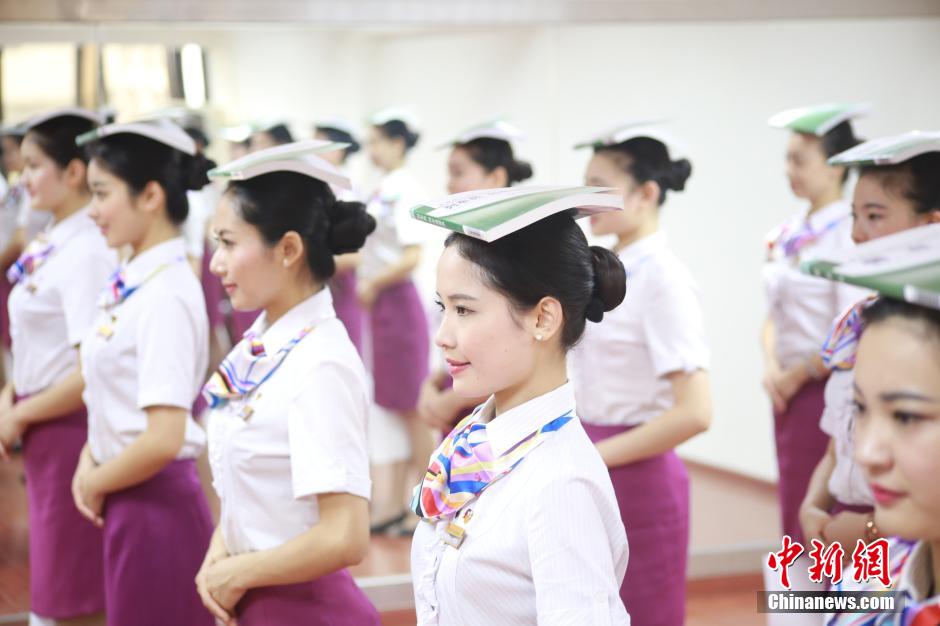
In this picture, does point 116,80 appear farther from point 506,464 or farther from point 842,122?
point 506,464

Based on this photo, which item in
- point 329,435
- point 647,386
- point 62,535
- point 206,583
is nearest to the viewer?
point 329,435

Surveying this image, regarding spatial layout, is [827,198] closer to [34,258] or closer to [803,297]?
[803,297]

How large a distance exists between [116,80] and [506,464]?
281 cm

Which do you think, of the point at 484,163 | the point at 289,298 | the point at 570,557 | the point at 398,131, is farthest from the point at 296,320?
the point at 398,131

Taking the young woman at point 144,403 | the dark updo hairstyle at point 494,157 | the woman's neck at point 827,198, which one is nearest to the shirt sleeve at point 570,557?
the young woman at point 144,403

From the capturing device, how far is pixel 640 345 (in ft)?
9.13

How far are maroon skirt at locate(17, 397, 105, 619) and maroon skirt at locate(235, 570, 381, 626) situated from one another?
1158 millimetres

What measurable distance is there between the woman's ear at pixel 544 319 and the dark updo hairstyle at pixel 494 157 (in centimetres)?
195

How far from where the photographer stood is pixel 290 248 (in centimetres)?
221

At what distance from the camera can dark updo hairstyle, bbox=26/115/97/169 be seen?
3.33m

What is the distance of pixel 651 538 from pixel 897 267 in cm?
168

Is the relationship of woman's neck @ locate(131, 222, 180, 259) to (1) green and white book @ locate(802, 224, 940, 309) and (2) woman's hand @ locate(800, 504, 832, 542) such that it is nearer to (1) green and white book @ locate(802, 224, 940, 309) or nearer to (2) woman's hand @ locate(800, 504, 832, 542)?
(2) woman's hand @ locate(800, 504, 832, 542)

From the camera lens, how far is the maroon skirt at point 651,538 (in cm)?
271

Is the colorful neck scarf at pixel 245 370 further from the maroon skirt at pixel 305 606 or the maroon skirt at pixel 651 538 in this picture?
the maroon skirt at pixel 651 538
